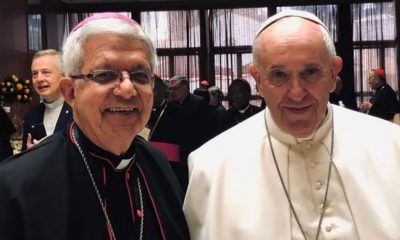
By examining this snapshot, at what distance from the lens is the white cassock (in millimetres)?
2064

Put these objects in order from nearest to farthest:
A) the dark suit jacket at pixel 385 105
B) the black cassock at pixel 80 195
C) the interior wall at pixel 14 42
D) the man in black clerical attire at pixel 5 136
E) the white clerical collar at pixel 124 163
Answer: the black cassock at pixel 80 195, the white clerical collar at pixel 124 163, the man in black clerical attire at pixel 5 136, the interior wall at pixel 14 42, the dark suit jacket at pixel 385 105

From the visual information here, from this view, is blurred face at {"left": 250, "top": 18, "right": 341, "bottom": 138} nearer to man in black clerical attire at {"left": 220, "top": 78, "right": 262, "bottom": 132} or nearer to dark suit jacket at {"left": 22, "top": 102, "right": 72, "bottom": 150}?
dark suit jacket at {"left": 22, "top": 102, "right": 72, "bottom": 150}

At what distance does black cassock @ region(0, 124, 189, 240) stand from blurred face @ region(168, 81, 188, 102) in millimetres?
3595

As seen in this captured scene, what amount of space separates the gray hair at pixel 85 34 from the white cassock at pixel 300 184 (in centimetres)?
67

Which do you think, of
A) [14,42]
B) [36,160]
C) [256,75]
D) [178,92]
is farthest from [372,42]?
[36,160]

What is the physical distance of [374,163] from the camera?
2.18 metres

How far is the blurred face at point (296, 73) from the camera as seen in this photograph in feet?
6.48

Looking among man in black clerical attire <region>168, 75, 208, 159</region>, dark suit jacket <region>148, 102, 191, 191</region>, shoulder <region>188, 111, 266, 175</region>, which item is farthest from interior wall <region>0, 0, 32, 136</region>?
shoulder <region>188, 111, 266, 175</region>

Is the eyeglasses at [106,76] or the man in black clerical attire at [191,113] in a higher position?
the eyeglasses at [106,76]

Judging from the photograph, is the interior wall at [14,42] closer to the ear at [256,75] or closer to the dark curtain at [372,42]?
the dark curtain at [372,42]

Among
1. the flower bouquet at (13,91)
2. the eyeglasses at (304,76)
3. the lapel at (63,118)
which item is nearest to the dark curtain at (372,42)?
the flower bouquet at (13,91)

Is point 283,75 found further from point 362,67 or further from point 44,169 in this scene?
point 362,67

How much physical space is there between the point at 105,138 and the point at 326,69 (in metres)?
0.80

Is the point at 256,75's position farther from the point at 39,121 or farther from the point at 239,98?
the point at 239,98
